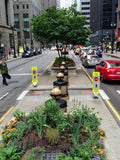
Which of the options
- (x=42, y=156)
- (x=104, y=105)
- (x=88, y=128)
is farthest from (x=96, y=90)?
(x=42, y=156)

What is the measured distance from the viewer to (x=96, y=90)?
947 cm

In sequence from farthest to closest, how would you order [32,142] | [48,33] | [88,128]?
[48,33], [88,128], [32,142]

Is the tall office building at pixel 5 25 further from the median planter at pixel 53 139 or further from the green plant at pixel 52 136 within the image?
the green plant at pixel 52 136

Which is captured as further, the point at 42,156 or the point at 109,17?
the point at 109,17

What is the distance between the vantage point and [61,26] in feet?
54.8

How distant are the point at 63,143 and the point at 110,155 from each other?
1.16 m

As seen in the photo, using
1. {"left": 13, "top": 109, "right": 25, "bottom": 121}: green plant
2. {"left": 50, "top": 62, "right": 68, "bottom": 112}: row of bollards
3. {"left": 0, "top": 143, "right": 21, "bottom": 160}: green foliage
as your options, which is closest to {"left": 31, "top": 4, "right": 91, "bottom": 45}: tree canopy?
{"left": 50, "top": 62, "right": 68, "bottom": 112}: row of bollards

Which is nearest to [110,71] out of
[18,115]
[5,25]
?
[18,115]

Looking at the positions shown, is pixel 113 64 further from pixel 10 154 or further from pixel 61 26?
pixel 10 154

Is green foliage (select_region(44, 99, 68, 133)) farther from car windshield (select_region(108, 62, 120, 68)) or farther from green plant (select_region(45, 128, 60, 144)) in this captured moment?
car windshield (select_region(108, 62, 120, 68))

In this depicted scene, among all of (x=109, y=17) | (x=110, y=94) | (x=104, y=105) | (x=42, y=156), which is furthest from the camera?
(x=109, y=17)

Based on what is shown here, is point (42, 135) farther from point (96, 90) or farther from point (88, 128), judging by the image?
point (96, 90)

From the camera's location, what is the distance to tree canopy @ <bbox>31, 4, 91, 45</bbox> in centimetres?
1703

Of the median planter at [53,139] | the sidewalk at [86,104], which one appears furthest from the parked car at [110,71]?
the median planter at [53,139]
